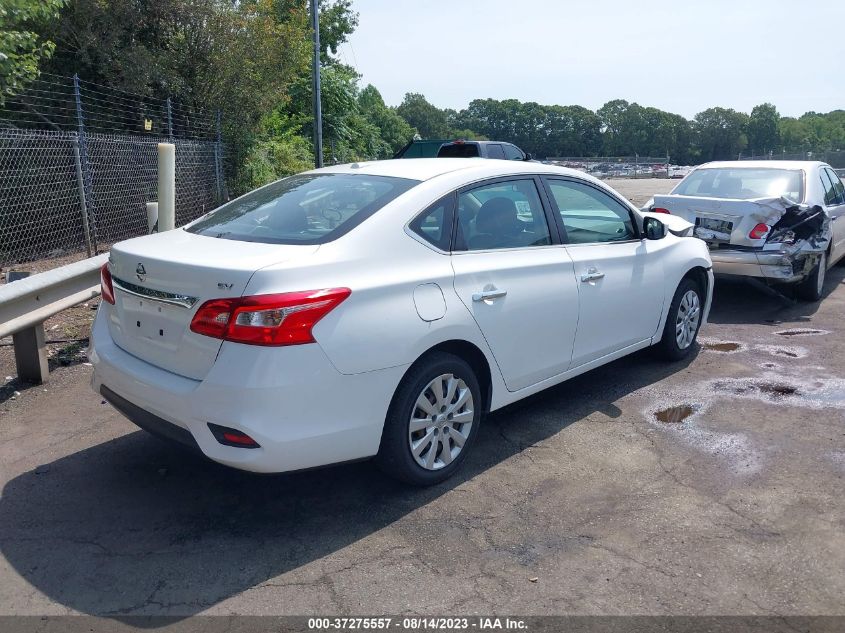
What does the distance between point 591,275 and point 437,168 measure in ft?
4.06

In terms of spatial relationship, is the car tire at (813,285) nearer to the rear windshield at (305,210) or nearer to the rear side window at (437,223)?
the rear side window at (437,223)

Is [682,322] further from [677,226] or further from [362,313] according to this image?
[362,313]

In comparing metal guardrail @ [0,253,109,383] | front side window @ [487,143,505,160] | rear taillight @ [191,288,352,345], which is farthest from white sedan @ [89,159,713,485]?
front side window @ [487,143,505,160]

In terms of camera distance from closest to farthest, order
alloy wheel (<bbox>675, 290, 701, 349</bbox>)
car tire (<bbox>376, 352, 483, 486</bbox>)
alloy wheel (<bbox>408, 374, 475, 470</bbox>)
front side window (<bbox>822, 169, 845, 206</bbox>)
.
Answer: car tire (<bbox>376, 352, 483, 486</bbox>) < alloy wheel (<bbox>408, 374, 475, 470</bbox>) < alloy wheel (<bbox>675, 290, 701, 349</bbox>) < front side window (<bbox>822, 169, 845, 206</bbox>)

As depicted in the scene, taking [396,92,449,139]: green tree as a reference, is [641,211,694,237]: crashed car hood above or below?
below

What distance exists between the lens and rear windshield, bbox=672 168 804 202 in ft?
27.2

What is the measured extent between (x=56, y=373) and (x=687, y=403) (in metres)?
4.70

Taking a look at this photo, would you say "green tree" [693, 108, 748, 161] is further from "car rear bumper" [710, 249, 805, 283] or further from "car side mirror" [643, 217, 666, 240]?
"car side mirror" [643, 217, 666, 240]

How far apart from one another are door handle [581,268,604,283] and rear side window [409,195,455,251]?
1.11 metres

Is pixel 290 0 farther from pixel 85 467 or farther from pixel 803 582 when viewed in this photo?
pixel 803 582

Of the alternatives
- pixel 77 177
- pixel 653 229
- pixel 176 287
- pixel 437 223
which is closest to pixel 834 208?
pixel 653 229

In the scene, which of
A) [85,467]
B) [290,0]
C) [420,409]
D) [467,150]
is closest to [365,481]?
[420,409]

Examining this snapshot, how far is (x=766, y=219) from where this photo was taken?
7.64m

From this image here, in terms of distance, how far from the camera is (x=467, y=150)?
14438mm
